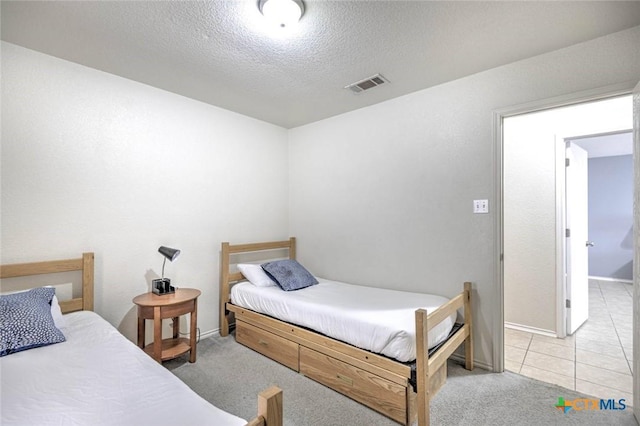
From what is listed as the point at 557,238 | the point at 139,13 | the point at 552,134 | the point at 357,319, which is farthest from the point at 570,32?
the point at 139,13

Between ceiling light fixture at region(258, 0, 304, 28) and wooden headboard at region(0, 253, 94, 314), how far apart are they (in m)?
2.24

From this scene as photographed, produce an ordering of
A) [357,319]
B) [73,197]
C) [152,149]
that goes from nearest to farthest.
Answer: [357,319] < [73,197] < [152,149]

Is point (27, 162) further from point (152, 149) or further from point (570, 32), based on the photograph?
point (570, 32)

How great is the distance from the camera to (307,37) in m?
1.98

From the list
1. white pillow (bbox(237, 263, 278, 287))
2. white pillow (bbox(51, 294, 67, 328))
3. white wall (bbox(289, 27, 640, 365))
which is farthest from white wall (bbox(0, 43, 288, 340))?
white wall (bbox(289, 27, 640, 365))

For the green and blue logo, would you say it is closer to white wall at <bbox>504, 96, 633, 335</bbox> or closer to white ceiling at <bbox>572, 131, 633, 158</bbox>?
white wall at <bbox>504, 96, 633, 335</bbox>

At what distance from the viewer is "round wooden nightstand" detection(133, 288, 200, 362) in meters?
2.28

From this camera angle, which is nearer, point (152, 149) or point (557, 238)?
point (152, 149)

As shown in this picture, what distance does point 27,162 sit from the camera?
6.98 feet

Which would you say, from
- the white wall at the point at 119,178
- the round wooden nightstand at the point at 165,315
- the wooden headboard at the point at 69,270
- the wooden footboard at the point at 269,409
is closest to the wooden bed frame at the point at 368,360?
the round wooden nightstand at the point at 165,315

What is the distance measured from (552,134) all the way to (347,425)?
352cm

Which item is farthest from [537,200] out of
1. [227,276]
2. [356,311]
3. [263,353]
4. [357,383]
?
[227,276]

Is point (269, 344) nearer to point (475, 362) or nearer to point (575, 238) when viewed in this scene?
point (475, 362)

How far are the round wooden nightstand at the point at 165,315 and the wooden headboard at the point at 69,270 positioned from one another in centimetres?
34
